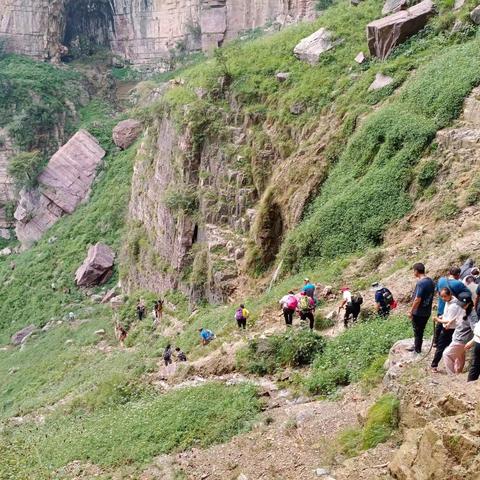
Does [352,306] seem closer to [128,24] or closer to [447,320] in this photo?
[447,320]

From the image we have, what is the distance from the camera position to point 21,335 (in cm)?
3041

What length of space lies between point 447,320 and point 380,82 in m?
13.6

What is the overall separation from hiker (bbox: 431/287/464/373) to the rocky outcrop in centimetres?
3539

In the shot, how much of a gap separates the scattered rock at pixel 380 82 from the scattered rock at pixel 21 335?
2038 cm

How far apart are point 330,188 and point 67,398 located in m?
10.4

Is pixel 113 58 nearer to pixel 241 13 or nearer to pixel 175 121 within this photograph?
pixel 241 13

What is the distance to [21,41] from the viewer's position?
53312 mm

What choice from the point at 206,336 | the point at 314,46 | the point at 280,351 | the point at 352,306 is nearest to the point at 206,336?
the point at 206,336

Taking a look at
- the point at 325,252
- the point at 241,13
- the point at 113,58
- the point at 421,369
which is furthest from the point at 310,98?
the point at 113,58

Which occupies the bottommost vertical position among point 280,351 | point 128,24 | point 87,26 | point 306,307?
point 280,351

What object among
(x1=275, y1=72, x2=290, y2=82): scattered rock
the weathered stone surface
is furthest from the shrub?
the weathered stone surface

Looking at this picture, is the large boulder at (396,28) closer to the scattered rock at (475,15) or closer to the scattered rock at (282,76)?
the scattered rock at (475,15)

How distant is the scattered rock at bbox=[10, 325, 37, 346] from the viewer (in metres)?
30.1

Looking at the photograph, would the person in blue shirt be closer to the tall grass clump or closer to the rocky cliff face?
the tall grass clump
